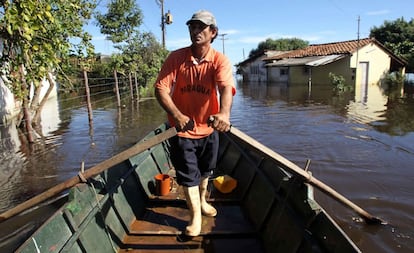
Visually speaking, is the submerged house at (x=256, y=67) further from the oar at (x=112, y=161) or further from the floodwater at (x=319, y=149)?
the oar at (x=112, y=161)

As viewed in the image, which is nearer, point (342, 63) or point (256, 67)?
point (342, 63)

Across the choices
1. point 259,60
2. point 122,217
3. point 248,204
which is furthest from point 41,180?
point 259,60

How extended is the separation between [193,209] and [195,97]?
112 centimetres

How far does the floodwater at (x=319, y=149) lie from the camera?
508 cm

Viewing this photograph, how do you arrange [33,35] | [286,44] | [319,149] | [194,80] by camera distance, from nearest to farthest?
[194,80]
[33,35]
[319,149]
[286,44]

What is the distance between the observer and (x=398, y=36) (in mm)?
33438

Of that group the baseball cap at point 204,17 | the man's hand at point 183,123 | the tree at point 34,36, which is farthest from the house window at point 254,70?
the man's hand at point 183,123

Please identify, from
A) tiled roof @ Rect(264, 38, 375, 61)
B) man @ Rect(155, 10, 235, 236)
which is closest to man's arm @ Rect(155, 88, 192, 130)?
man @ Rect(155, 10, 235, 236)

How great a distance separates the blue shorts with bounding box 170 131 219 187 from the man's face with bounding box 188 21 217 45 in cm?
91

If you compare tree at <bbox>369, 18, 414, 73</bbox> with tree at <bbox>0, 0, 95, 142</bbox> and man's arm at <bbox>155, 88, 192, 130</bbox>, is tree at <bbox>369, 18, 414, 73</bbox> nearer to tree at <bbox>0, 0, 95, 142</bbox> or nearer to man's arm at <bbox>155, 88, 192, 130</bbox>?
tree at <bbox>0, 0, 95, 142</bbox>

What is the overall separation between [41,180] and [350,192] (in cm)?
580

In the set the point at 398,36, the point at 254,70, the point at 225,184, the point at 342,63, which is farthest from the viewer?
the point at 254,70

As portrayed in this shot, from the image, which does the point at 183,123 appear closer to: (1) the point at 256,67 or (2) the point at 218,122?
(2) the point at 218,122

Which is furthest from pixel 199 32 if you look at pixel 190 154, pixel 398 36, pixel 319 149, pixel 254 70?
pixel 398 36
